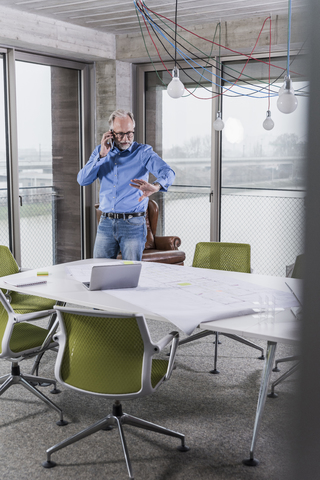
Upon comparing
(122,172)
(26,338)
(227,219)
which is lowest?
(26,338)

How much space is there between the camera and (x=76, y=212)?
6.59 metres

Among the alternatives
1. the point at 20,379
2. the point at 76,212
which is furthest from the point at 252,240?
the point at 20,379

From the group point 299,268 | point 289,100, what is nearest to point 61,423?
point 289,100

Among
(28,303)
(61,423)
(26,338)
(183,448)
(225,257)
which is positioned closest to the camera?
(183,448)

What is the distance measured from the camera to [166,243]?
19.1 ft

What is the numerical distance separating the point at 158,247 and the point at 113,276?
307cm

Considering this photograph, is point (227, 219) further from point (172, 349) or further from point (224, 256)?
point (172, 349)

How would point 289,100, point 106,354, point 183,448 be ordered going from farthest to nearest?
point 183,448 < point 106,354 < point 289,100

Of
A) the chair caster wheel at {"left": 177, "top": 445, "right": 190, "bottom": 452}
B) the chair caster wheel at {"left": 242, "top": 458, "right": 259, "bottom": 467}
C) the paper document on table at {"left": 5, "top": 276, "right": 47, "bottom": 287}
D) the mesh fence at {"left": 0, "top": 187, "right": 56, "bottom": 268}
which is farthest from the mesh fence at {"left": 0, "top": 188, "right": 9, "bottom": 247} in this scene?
the chair caster wheel at {"left": 242, "top": 458, "right": 259, "bottom": 467}

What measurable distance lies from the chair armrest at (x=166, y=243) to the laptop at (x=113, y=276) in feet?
9.65

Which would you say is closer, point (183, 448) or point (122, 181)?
point (183, 448)

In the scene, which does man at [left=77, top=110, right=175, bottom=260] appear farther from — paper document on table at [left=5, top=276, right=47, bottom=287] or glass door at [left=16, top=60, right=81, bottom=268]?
glass door at [left=16, top=60, right=81, bottom=268]

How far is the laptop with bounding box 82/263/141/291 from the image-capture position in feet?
9.21

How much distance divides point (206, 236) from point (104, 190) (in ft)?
8.36
